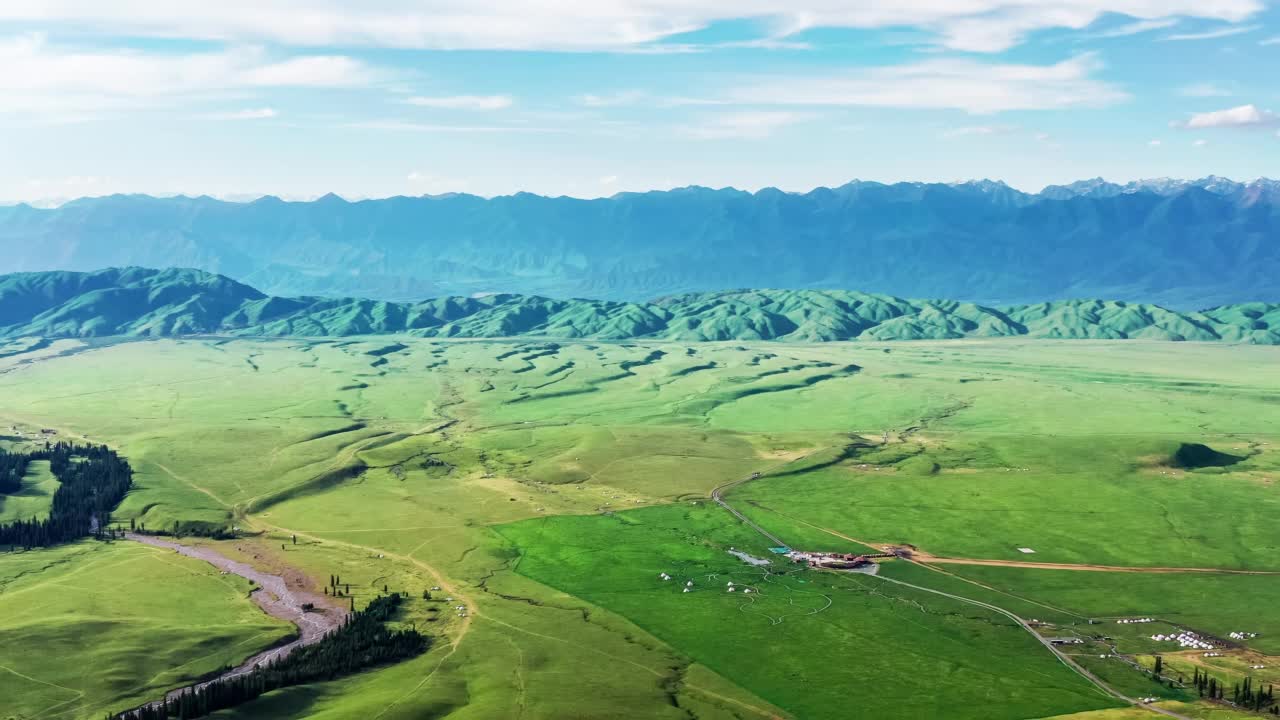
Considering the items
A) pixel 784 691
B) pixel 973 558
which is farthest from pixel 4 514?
pixel 973 558

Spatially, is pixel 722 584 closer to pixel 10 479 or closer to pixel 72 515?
pixel 72 515

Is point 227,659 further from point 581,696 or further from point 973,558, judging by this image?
point 973,558

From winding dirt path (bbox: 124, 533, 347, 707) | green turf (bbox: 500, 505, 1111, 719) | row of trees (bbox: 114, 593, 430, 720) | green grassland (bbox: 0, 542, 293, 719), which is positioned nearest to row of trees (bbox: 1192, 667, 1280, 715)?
green turf (bbox: 500, 505, 1111, 719)

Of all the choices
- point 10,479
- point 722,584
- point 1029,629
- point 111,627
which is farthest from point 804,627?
point 10,479

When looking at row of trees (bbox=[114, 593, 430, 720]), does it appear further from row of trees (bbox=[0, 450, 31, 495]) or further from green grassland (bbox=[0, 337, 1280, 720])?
row of trees (bbox=[0, 450, 31, 495])

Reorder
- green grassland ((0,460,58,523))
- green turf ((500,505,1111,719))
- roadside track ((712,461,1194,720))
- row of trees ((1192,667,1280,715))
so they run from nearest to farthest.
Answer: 1. row of trees ((1192,667,1280,715))
2. roadside track ((712,461,1194,720))
3. green turf ((500,505,1111,719))
4. green grassland ((0,460,58,523))

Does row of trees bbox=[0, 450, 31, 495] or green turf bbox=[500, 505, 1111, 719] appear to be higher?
row of trees bbox=[0, 450, 31, 495]

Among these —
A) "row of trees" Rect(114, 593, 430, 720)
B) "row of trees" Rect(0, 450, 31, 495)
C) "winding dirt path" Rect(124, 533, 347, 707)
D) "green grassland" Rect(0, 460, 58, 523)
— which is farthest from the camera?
"row of trees" Rect(0, 450, 31, 495)
